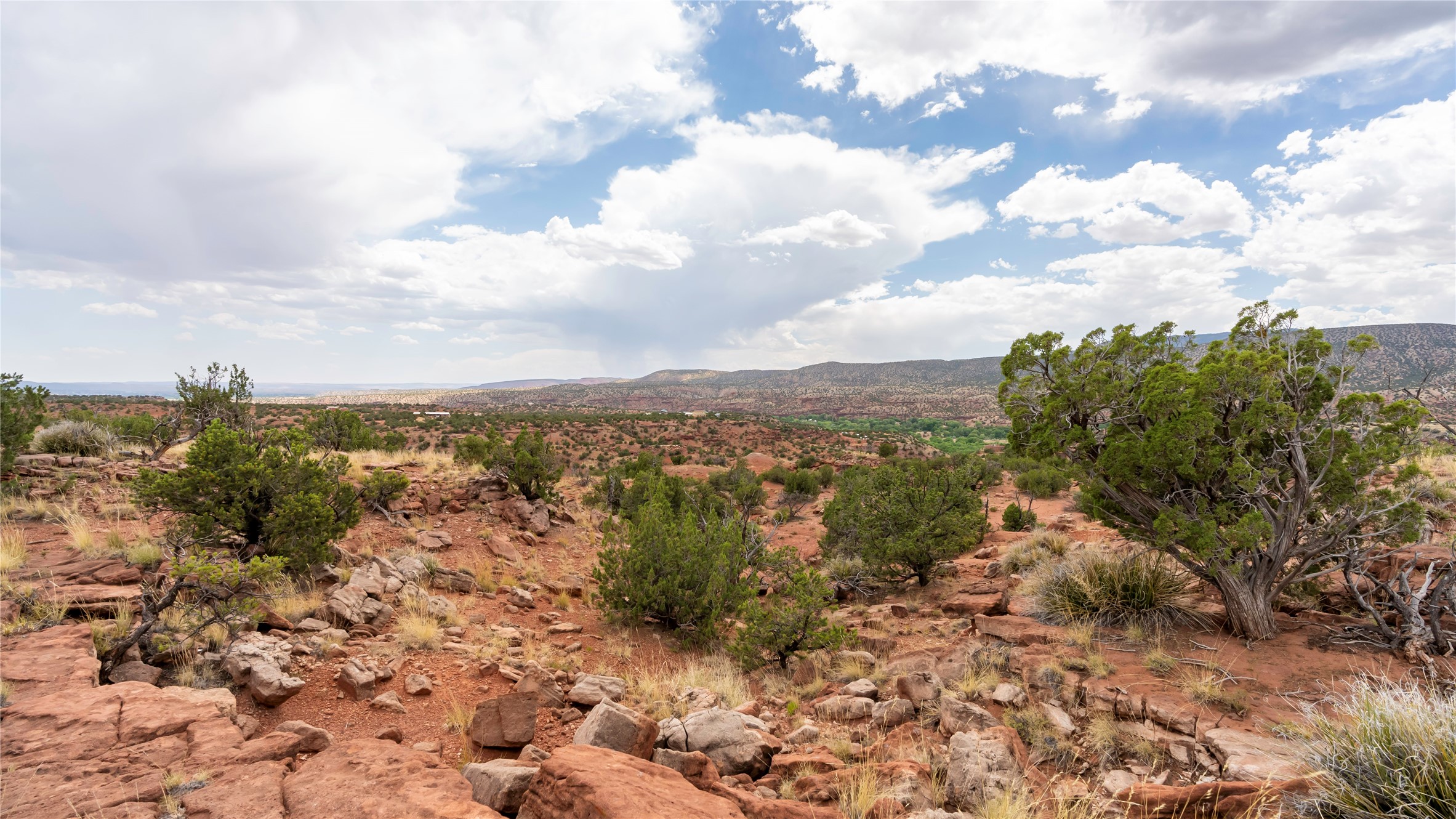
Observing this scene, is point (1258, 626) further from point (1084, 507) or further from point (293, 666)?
point (293, 666)

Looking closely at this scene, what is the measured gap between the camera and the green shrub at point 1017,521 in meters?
18.6

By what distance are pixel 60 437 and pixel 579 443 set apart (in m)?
27.0

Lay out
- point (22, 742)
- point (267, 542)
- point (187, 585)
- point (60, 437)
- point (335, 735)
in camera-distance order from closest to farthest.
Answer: point (22, 742) < point (335, 735) < point (187, 585) < point (267, 542) < point (60, 437)

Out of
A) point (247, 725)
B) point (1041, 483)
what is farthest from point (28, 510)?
point (1041, 483)

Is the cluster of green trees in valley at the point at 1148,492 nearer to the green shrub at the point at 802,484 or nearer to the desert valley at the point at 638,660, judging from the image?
the desert valley at the point at 638,660

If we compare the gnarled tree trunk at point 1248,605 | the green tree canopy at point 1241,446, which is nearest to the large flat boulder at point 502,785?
the green tree canopy at point 1241,446

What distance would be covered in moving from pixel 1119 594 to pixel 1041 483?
65.5ft

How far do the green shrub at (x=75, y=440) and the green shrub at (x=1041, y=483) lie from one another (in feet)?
105

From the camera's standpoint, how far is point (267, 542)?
8.11 m

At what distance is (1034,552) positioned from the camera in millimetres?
12336

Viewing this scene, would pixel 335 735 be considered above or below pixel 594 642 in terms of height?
above

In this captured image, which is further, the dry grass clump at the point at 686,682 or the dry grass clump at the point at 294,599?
the dry grass clump at the point at 294,599

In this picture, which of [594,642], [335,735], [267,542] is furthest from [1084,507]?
[267,542]

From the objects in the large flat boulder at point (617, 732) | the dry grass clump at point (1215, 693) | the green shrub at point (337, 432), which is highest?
the green shrub at point (337, 432)
